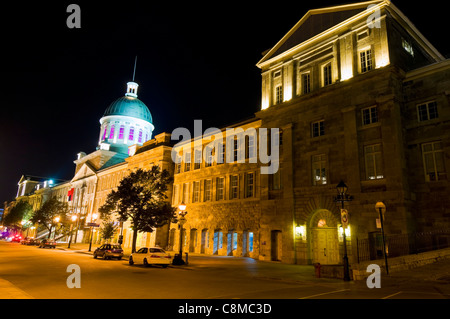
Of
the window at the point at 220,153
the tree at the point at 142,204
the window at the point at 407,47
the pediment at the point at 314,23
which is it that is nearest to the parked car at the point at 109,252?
the tree at the point at 142,204

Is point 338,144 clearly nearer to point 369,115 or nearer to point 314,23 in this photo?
point 369,115

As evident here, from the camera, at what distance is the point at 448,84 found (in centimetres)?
1997

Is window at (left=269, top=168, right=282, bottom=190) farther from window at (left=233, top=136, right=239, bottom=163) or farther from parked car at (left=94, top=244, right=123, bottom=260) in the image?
parked car at (left=94, top=244, right=123, bottom=260)

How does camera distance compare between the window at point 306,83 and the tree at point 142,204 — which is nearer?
the window at point 306,83

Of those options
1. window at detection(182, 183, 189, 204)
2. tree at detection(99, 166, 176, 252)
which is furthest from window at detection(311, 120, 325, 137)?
window at detection(182, 183, 189, 204)

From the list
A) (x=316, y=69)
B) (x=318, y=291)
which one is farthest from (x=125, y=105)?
(x=318, y=291)

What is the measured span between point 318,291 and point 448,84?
16.4 meters

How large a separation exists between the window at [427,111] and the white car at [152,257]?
63.5 ft

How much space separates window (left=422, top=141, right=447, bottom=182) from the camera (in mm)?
19688

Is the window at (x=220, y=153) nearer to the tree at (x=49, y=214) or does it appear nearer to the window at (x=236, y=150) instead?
the window at (x=236, y=150)

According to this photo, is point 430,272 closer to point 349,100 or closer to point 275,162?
point 349,100

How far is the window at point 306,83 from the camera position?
2750 cm

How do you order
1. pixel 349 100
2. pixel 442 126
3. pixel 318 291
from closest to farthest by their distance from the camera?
pixel 318 291 → pixel 442 126 → pixel 349 100
